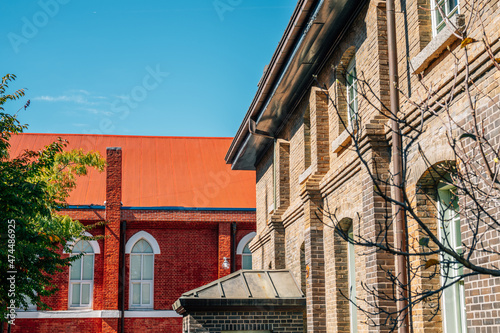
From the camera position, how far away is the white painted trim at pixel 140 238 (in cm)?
2584

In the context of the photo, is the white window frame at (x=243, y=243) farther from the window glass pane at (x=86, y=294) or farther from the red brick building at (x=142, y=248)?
the window glass pane at (x=86, y=294)

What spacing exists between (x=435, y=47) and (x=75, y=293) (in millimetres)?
21340

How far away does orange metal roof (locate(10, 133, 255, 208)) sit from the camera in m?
26.8

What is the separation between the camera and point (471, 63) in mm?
6262

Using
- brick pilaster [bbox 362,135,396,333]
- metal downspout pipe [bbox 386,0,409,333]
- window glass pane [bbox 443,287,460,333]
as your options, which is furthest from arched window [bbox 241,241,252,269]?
window glass pane [bbox 443,287,460,333]

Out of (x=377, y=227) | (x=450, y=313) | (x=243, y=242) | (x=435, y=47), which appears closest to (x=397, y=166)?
(x=377, y=227)

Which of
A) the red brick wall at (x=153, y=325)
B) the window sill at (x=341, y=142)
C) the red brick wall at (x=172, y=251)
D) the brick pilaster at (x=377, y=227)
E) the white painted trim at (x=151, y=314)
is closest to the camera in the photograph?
the brick pilaster at (x=377, y=227)

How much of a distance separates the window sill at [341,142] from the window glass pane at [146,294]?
54.0 ft

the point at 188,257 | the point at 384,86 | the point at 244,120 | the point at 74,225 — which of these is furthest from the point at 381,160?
the point at 188,257

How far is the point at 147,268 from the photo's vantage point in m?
25.9

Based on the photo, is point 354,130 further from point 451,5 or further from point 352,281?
point 352,281

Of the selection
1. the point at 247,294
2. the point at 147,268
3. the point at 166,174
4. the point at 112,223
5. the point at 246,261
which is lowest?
the point at 247,294

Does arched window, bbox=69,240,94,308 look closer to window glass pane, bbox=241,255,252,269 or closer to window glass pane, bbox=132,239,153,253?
window glass pane, bbox=132,239,153,253

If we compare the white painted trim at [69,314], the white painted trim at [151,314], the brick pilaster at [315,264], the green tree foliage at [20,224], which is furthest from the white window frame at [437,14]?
the white painted trim at [69,314]
